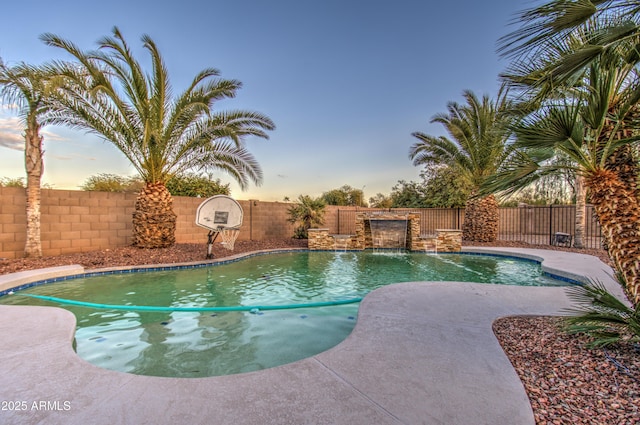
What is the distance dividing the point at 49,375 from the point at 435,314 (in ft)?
12.8

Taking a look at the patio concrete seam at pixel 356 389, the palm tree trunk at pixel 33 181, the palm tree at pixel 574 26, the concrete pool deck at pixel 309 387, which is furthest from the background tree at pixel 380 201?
the patio concrete seam at pixel 356 389

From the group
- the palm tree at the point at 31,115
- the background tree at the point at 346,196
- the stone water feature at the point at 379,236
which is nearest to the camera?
the palm tree at the point at 31,115

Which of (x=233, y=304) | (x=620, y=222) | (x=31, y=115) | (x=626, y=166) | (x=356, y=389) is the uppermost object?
(x=31, y=115)

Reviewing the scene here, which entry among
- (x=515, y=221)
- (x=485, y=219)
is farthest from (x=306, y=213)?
(x=515, y=221)

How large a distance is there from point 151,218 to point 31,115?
367 centimetres

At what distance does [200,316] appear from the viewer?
448 cm

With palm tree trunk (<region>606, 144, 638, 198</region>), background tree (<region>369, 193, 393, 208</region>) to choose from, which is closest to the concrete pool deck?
palm tree trunk (<region>606, 144, 638, 198</region>)

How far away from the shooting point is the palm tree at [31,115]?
6.71 metres

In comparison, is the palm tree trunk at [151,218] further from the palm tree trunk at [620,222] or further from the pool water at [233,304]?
the palm tree trunk at [620,222]

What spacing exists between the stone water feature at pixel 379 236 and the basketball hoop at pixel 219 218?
358 cm

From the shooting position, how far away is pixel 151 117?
8.50 m

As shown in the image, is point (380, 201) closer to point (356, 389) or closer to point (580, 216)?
point (580, 216)

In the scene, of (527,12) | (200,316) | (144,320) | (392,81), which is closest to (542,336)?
(527,12)

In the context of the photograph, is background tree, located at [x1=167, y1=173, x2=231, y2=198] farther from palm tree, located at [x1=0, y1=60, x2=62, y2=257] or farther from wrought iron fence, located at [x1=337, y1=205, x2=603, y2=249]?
palm tree, located at [x1=0, y1=60, x2=62, y2=257]
